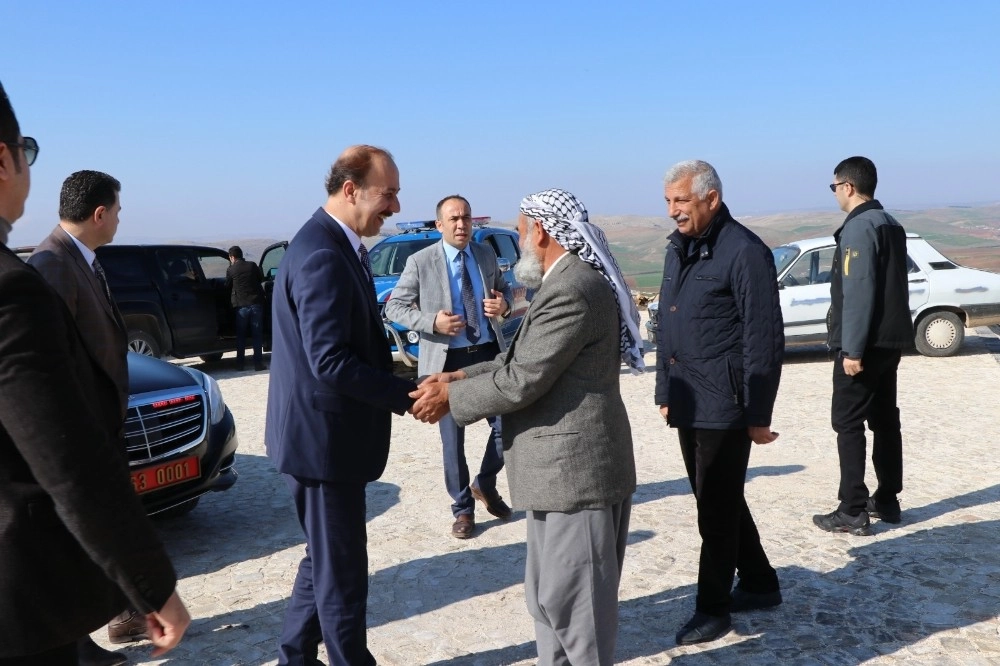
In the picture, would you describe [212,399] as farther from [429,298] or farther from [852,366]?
[852,366]

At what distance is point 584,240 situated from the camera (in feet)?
9.96

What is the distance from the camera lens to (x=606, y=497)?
3010mm

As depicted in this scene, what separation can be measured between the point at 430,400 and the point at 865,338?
120 inches

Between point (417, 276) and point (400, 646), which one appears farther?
point (417, 276)

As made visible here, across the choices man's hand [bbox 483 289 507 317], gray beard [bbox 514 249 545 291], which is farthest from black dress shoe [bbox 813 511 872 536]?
gray beard [bbox 514 249 545 291]

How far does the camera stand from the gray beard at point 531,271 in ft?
10.1

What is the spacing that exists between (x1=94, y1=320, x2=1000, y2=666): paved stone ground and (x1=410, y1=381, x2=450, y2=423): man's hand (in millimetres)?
1299

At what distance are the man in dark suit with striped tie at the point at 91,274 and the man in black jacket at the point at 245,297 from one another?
9836mm

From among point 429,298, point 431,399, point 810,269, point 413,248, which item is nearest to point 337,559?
point 431,399

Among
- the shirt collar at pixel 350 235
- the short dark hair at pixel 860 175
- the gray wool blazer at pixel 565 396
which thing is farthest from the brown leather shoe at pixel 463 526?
the short dark hair at pixel 860 175

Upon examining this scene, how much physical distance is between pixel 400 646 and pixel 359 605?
0.76 m

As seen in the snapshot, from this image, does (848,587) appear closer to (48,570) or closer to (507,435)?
(507,435)

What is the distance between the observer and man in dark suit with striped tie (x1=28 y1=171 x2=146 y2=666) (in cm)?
369

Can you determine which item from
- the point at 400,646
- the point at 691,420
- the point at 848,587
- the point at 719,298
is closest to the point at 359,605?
the point at 400,646
